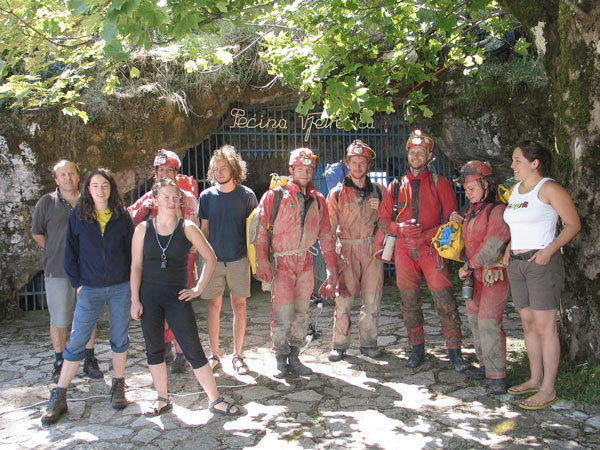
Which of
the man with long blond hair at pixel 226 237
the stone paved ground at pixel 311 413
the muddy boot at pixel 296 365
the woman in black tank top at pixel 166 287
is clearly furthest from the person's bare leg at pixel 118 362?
the muddy boot at pixel 296 365

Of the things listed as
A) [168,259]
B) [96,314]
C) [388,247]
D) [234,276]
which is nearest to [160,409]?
A: [96,314]

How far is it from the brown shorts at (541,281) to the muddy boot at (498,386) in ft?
2.28

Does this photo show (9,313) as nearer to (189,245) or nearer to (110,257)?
(110,257)

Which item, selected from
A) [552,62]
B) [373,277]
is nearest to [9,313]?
[373,277]

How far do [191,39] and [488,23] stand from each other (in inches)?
176

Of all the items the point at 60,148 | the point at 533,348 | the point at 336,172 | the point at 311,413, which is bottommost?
the point at 311,413

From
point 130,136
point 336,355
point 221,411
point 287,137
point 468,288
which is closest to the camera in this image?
point 221,411

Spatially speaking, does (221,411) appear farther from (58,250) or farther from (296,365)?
(58,250)

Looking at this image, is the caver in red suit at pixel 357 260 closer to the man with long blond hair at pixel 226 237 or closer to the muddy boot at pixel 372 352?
the muddy boot at pixel 372 352

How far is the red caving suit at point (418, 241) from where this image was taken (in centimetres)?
512

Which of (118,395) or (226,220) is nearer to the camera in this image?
(118,395)

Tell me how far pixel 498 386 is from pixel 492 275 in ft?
2.95

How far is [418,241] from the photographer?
516 centimetres

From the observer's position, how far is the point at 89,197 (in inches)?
175
